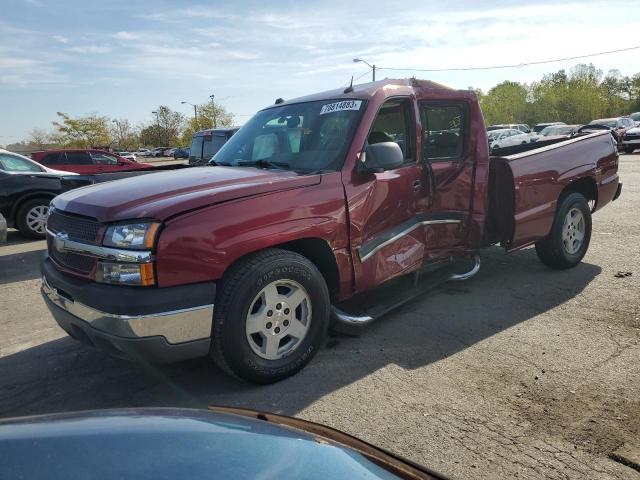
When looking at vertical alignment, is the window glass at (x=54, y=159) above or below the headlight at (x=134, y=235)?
above

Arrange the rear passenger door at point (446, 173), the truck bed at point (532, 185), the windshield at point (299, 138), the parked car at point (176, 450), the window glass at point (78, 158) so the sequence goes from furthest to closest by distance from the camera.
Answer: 1. the window glass at point (78, 158)
2. the truck bed at point (532, 185)
3. the rear passenger door at point (446, 173)
4. the windshield at point (299, 138)
5. the parked car at point (176, 450)

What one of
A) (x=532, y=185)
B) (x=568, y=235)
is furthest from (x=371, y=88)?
(x=568, y=235)

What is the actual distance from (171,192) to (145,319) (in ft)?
2.87

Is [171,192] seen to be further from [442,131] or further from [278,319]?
[442,131]

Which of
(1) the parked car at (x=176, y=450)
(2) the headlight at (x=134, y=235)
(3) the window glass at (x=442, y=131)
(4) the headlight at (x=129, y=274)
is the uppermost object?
(3) the window glass at (x=442, y=131)

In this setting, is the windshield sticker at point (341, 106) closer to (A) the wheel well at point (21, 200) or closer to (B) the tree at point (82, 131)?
(A) the wheel well at point (21, 200)

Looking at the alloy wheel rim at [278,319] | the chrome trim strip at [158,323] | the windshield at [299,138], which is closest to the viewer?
the chrome trim strip at [158,323]

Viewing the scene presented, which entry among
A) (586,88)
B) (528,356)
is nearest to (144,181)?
(528,356)

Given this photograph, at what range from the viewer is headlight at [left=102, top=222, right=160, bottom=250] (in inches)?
120

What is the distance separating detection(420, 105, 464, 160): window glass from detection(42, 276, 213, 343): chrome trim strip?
261 centimetres

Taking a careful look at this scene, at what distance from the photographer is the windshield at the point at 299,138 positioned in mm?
4133

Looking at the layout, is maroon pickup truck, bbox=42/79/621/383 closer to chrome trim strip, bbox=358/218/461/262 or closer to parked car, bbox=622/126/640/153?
chrome trim strip, bbox=358/218/461/262

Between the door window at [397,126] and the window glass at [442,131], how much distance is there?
17 cm

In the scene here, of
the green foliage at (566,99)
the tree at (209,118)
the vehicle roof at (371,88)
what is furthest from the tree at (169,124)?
the vehicle roof at (371,88)
